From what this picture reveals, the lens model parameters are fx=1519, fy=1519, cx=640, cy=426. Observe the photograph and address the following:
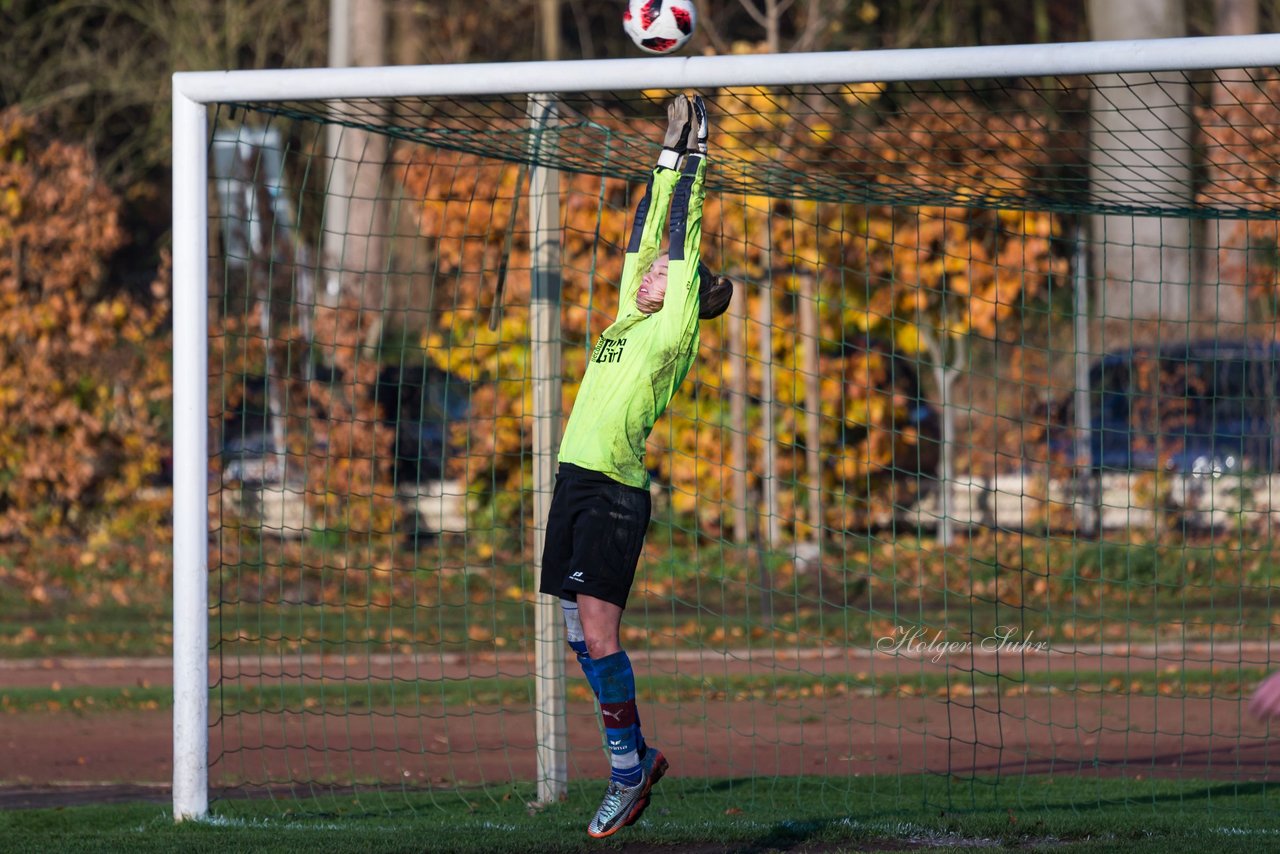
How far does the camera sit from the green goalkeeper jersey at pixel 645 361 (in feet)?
16.5

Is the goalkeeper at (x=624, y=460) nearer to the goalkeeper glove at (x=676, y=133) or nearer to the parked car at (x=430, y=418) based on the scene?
the goalkeeper glove at (x=676, y=133)

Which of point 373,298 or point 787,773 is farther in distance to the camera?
point 373,298

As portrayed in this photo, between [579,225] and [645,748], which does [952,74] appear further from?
[579,225]

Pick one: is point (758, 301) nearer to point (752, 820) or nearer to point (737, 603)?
point (737, 603)

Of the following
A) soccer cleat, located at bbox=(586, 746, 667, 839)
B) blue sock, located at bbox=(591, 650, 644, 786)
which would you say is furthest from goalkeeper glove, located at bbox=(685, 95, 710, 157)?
soccer cleat, located at bbox=(586, 746, 667, 839)

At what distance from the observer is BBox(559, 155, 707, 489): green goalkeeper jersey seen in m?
5.02

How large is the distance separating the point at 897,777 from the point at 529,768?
1.94 meters

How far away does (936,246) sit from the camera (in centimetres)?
1342

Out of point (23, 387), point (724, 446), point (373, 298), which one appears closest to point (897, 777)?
point (724, 446)

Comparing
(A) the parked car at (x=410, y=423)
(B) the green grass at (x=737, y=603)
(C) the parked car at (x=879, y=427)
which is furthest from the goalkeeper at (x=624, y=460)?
(A) the parked car at (x=410, y=423)

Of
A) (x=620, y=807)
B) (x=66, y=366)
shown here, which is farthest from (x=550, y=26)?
(x=620, y=807)

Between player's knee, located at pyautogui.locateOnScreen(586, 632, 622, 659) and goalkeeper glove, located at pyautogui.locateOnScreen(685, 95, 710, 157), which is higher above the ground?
goalkeeper glove, located at pyautogui.locateOnScreen(685, 95, 710, 157)

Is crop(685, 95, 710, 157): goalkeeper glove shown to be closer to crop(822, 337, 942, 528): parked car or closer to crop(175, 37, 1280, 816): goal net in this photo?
crop(175, 37, 1280, 816): goal net

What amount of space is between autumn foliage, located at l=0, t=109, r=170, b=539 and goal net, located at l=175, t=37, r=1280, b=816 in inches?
29.9
